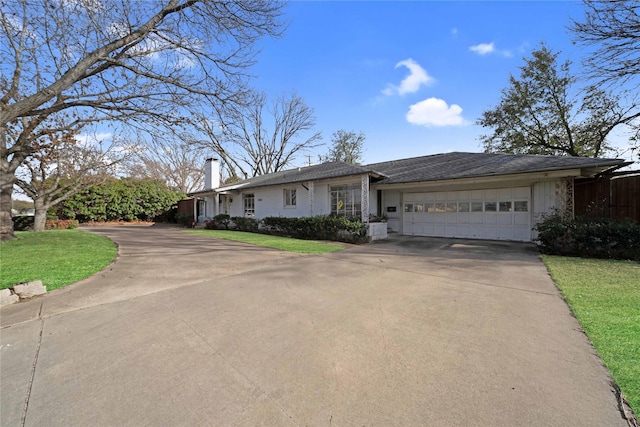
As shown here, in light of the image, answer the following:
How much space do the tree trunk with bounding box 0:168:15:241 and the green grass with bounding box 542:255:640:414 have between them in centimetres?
1651

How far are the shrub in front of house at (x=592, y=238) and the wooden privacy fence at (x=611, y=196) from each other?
218 cm

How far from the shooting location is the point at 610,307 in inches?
159

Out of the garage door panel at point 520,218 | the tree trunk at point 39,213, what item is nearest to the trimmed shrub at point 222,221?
the tree trunk at point 39,213

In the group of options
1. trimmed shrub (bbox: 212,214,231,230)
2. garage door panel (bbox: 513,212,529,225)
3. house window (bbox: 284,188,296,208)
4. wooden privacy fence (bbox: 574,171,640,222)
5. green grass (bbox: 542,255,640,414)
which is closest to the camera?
green grass (bbox: 542,255,640,414)

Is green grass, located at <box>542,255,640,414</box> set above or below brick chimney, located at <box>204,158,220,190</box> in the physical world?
below

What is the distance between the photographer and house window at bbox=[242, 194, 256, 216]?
1967cm

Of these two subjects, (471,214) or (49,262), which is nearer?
(49,262)

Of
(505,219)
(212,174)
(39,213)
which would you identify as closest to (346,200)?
(505,219)

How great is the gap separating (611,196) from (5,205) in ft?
74.2

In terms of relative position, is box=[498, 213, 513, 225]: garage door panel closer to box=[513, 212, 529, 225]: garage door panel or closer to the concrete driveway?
box=[513, 212, 529, 225]: garage door panel

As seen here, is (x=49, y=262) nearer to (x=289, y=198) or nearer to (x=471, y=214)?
(x=289, y=198)

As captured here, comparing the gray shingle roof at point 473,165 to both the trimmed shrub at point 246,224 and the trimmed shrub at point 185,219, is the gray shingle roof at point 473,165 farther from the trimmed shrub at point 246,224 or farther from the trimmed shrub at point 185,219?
the trimmed shrub at point 185,219

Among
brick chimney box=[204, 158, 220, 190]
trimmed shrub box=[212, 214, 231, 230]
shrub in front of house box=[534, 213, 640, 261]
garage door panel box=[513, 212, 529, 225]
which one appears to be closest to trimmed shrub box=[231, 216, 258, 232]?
trimmed shrub box=[212, 214, 231, 230]

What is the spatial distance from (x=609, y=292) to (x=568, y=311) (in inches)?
61.4
